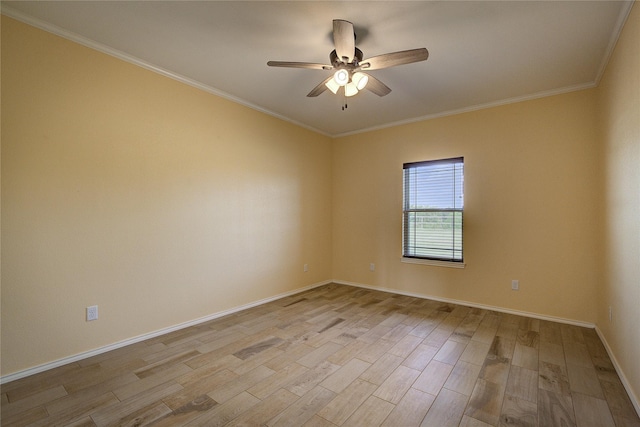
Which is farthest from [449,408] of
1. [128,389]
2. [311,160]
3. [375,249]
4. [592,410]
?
[311,160]

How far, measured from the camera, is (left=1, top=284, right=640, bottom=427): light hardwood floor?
171 centimetres

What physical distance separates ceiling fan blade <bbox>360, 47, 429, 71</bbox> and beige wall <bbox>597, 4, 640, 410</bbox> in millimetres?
1309

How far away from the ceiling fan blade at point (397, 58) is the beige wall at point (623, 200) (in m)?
1.31

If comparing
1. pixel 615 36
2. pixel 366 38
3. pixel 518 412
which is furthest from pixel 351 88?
pixel 518 412

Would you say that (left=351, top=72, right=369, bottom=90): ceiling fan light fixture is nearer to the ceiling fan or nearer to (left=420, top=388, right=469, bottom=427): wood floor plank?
the ceiling fan

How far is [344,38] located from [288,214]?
2722mm

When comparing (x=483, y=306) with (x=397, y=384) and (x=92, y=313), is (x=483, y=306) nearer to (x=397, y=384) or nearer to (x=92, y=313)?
(x=397, y=384)

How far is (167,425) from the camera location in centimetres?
162

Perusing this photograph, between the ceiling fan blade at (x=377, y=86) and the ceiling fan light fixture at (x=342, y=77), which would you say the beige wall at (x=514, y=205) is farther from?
the ceiling fan light fixture at (x=342, y=77)

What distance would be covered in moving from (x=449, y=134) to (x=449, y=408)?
330 centimetres

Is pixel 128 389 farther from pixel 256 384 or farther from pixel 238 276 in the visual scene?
pixel 238 276

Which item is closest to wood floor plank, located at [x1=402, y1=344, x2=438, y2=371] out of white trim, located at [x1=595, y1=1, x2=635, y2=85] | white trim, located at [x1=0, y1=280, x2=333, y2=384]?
white trim, located at [x1=0, y1=280, x2=333, y2=384]

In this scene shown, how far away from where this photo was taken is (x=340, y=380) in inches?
81.8

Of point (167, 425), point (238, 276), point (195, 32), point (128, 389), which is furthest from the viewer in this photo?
point (238, 276)
